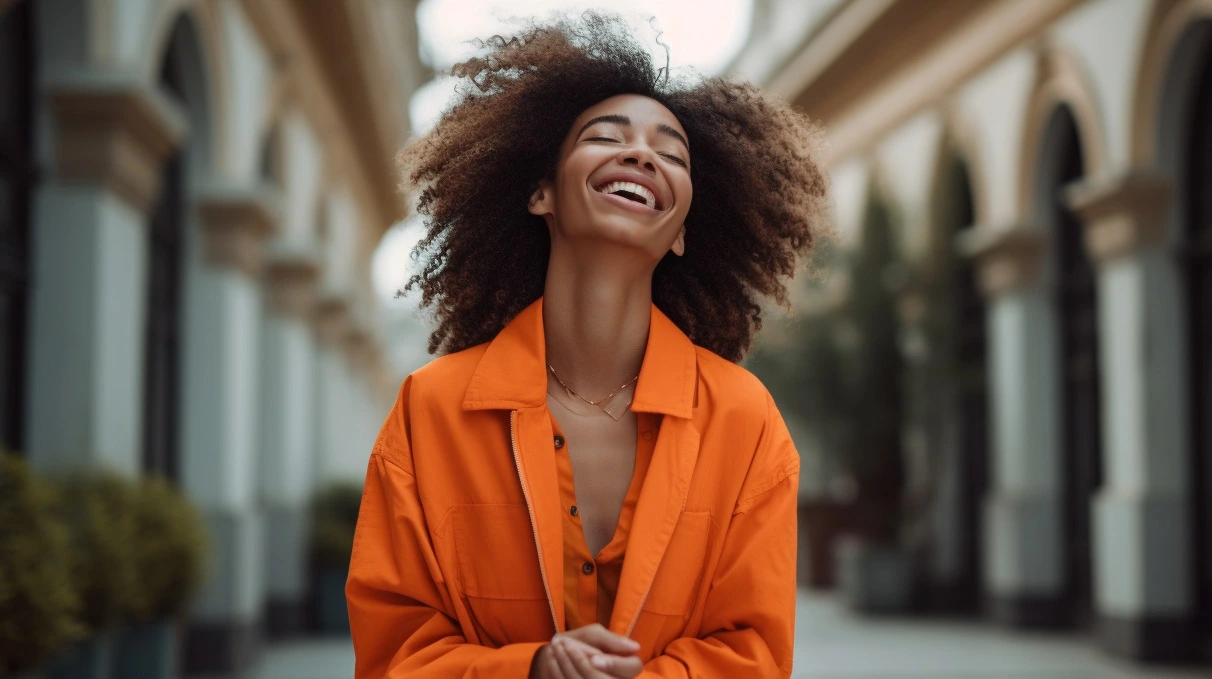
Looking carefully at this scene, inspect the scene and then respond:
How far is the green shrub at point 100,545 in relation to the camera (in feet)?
18.5

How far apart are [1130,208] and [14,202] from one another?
7.62 m

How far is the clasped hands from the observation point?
196 cm

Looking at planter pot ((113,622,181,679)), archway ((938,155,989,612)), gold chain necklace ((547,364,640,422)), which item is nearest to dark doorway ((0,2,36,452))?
planter pot ((113,622,181,679))

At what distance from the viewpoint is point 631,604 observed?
209 centimetres

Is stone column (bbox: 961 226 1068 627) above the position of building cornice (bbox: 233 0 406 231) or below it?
below

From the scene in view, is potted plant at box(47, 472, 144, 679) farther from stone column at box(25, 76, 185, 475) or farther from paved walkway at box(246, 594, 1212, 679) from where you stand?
paved walkway at box(246, 594, 1212, 679)

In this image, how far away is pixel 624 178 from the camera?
7.43ft

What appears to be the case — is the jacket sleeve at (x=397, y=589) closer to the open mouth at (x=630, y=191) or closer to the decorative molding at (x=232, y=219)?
the open mouth at (x=630, y=191)

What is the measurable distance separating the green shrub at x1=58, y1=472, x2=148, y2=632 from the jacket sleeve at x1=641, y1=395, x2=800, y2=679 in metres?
3.89

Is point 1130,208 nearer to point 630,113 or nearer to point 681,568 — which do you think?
point 630,113

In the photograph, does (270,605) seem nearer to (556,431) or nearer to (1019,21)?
(1019,21)

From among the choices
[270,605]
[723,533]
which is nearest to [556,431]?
[723,533]

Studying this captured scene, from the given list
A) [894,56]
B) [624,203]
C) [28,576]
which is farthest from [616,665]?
[894,56]

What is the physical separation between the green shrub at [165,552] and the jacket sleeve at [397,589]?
4.57m
